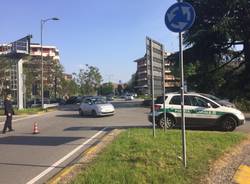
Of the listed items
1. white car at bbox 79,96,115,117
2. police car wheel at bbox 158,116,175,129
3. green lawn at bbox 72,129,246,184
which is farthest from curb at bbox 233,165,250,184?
white car at bbox 79,96,115,117

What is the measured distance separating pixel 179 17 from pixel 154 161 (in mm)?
3104

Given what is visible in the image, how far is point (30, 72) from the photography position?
3415 inches

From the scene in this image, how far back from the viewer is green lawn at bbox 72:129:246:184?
767 cm

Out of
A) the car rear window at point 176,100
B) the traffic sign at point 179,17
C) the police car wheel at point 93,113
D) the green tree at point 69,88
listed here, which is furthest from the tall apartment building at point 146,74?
the green tree at point 69,88

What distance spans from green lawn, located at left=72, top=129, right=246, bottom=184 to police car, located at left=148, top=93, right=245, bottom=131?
4.51m

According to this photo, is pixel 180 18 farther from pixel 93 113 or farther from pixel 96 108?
pixel 93 113

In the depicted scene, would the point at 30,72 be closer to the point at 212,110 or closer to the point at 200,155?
the point at 212,110

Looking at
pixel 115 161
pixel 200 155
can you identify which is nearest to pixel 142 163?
pixel 115 161

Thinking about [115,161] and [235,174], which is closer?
[235,174]

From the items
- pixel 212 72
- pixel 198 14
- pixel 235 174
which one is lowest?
pixel 235 174

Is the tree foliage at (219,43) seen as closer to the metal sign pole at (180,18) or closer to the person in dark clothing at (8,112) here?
the person in dark clothing at (8,112)

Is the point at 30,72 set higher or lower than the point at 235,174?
higher

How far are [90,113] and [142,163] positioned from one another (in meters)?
22.5

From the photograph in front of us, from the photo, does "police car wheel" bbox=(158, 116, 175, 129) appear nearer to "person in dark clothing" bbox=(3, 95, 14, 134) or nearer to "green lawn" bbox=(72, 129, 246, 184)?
"green lawn" bbox=(72, 129, 246, 184)
